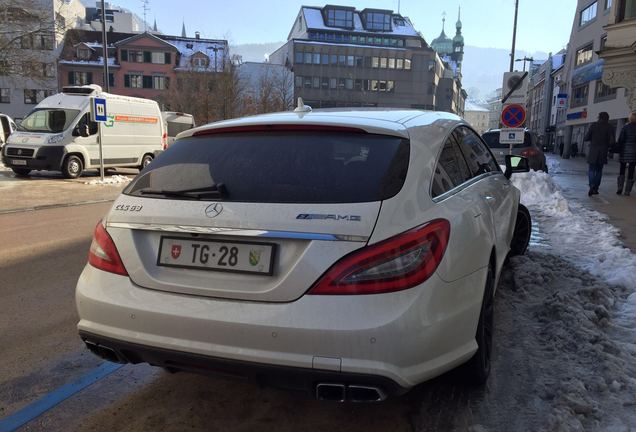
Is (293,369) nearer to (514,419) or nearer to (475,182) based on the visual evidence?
(514,419)

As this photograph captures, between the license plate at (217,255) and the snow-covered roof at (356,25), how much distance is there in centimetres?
8263

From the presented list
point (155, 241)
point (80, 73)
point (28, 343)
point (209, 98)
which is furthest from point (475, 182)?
point (80, 73)

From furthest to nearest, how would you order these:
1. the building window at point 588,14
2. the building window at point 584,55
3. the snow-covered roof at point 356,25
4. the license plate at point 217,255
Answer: the snow-covered roof at point 356,25, the building window at point 584,55, the building window at point 588,14, the license plate at point 217,255

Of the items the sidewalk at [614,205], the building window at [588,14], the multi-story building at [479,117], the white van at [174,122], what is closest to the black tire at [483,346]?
the sidewalk at [614,205]

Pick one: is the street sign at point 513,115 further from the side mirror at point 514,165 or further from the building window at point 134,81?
the building window at point 134,81

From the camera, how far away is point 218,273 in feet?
7.86

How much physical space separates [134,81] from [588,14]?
49.4 meters

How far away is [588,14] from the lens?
44188 millimetres

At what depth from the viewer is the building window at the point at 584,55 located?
43878 mm

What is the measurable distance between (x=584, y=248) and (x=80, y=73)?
66.3 meters

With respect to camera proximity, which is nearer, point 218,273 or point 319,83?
point 218,273

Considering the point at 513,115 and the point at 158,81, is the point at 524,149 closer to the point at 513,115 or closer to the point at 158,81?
the point at 513,115

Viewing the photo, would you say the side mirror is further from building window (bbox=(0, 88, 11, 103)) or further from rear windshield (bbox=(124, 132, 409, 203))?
building window (bbox=(0, 88, 11, 103))

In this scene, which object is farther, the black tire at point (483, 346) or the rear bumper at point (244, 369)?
the black tire at point (483, 346)
